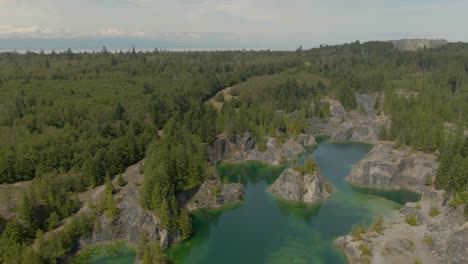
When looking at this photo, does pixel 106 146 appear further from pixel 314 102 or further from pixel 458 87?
pixel 458 87

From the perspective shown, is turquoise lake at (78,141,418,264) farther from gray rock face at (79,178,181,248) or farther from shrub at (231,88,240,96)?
shrub at (231,88,240,96)

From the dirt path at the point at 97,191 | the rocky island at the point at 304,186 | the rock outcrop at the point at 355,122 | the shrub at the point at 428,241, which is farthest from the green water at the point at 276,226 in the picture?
the rock outcrop at the point at 355,122

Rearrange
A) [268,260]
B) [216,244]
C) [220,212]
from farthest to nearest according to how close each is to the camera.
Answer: [220,212]
[216,244]
[268,260]

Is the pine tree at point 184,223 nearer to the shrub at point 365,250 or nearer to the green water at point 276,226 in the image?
the green water at point 276,226

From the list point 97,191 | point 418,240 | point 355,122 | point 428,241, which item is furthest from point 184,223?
point 355,122

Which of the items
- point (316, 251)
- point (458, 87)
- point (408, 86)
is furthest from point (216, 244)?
point (458, 87)

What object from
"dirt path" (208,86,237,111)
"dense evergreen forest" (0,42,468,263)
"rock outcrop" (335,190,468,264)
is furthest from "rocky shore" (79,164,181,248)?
"dirt path" (208,86,237,111)
